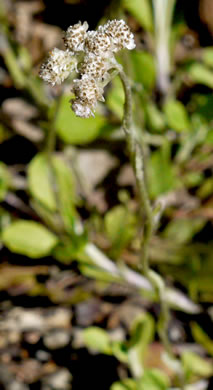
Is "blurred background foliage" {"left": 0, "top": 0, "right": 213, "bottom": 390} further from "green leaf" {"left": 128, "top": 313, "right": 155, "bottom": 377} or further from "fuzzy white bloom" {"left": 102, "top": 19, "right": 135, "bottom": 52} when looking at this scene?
"fuzzy white bloom" {"left": 102, "top": 19, "right": 135, "bottom": 52}

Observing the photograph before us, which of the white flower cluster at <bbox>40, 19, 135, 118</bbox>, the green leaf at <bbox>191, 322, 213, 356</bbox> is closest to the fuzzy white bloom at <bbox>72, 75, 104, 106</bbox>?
the white flower cluster at <bbox>40, 19, 135, 118</bbox>

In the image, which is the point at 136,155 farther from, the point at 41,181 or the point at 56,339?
the point at 56,339

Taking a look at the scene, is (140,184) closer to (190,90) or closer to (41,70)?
(41,70)

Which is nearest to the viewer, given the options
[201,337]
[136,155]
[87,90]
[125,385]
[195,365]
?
[87,90]

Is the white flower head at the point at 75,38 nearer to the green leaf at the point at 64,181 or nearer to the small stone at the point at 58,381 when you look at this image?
the green leaf at the point at 64,181

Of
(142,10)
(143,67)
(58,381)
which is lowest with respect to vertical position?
(58,381)

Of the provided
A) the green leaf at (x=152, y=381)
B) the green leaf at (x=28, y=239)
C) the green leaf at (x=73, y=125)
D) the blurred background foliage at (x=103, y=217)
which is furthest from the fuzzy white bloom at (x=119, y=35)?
the green leaf at (x=152, y=381)

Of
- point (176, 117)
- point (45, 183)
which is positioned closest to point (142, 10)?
point (176, 117)

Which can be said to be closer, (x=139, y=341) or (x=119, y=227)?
(x=139, y=341)
